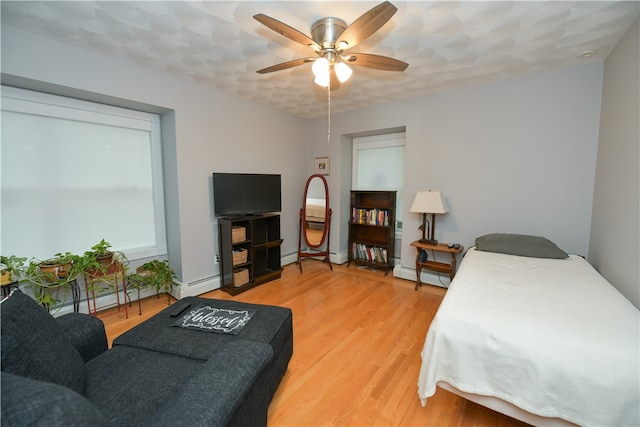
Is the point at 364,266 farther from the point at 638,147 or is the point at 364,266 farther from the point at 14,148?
the point at 14,148

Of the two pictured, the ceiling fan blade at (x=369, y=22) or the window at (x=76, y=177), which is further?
the window at (x=76, y=177)

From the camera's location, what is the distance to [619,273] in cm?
190

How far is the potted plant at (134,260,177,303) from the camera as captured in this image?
109 inches

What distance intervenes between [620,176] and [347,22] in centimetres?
228

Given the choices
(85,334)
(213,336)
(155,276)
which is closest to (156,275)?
(155,276)

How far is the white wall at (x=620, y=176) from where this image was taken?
1.76 metres

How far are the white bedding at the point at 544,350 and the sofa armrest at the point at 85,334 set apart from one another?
1726mm

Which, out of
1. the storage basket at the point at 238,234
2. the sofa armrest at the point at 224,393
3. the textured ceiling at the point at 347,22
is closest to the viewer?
the sofa armrest at the point at 224,393

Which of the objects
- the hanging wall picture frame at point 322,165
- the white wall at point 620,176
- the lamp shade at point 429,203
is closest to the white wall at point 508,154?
the white wall at point 620,176

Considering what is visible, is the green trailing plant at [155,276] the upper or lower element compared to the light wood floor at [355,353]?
upper

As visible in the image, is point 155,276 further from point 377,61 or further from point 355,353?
point 377,61

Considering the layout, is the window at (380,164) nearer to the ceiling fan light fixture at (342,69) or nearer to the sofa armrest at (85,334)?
the ceiling fan light fixture at (342,69)

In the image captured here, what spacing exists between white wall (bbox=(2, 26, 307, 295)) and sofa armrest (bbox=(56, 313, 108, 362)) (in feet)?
5.27

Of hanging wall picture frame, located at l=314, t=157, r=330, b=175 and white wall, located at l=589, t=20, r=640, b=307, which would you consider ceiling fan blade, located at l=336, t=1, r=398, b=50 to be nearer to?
white wall, located at l=589, t=20, r=640, b=307
